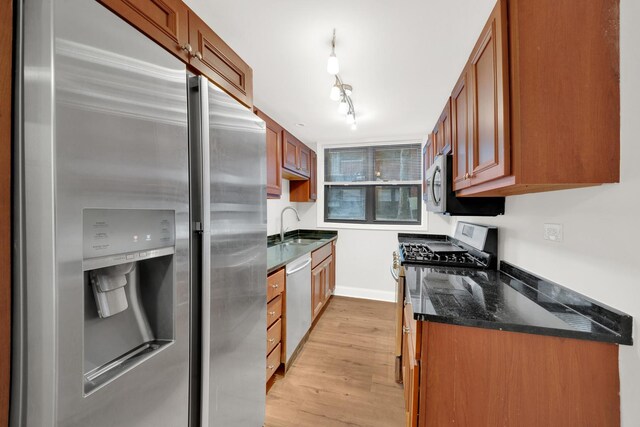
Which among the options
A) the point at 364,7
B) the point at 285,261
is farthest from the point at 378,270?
the point at 364,7

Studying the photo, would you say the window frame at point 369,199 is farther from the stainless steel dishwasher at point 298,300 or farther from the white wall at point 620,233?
the white wall at point 620,233

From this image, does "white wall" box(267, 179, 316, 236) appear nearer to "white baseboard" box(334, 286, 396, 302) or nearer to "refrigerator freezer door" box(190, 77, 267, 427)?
"white baseboard" box(334, 286, 396, 302)

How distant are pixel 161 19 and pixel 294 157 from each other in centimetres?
211

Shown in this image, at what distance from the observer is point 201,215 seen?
0.95 metres

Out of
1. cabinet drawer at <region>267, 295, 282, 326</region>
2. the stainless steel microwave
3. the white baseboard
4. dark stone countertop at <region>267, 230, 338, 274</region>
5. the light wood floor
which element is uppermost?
the stainless steel microwave

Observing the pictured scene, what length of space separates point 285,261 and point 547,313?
4.87 feet

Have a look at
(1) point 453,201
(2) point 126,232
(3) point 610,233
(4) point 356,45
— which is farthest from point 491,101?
(2) point 126,232

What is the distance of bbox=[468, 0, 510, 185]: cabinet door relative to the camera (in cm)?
100

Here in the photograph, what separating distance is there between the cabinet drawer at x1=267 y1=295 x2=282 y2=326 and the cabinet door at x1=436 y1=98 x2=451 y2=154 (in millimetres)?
1776

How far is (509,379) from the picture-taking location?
0.96 m

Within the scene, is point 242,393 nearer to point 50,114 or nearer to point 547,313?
point 50,114

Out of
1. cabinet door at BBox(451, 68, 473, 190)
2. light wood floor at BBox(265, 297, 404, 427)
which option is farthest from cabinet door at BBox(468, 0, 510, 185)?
light wood floor at BBox(265, 297, 404, 427)

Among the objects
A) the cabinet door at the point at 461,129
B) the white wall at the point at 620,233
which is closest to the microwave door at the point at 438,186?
the cabinet door at the point at 461,129

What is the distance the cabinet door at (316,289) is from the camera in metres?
2.67
